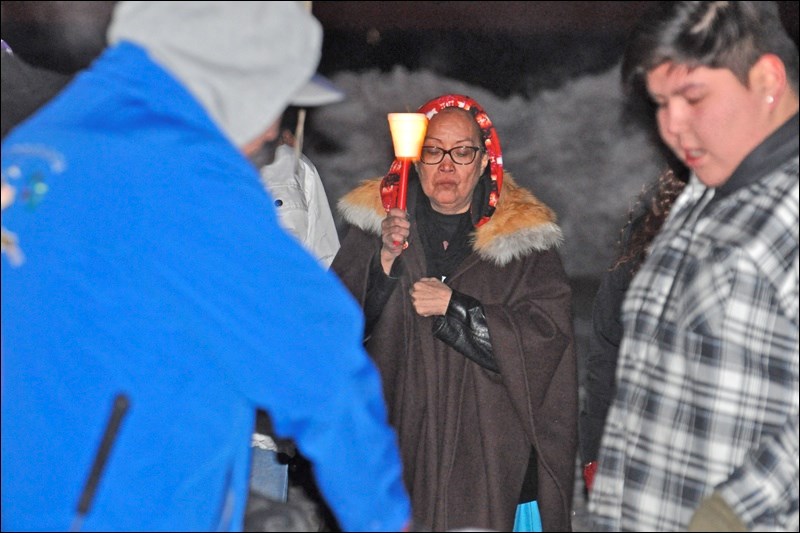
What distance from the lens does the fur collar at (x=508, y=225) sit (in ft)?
11.9

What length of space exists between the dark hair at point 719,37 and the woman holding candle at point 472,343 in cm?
173

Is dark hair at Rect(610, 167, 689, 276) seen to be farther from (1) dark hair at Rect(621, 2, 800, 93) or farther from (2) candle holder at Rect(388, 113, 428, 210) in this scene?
(1) dark hair at Rect(621, 2, 800, 93)

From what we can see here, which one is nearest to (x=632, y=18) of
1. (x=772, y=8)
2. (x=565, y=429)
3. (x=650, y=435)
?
(x=565, y=429)

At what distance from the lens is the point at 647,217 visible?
3369 mm

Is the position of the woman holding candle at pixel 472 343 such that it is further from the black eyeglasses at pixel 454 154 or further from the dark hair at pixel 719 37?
the dark hair at pixel 719 37

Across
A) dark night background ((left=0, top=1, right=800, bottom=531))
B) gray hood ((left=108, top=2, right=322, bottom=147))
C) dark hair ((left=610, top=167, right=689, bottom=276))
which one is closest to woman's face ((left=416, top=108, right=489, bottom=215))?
dark hair ((left=610, top=167, right=689, bottom=276))

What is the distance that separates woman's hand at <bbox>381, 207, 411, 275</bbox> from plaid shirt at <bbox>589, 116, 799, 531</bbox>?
66.8 inches

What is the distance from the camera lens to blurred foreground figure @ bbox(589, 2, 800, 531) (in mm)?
1721

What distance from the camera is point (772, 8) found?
1895 mm

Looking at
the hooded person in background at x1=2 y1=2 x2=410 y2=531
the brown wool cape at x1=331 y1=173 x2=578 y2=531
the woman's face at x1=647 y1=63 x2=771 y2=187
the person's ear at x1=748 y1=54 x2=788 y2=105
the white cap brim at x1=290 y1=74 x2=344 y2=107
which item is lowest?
the brown wool cape at x1=331 y1=173 x2=578 y2=531

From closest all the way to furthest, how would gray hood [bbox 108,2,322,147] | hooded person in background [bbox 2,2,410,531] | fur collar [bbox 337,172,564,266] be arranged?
hooded person in background [bbox 2,2,410,531]
gray hood [bbox 108,2,322,147]
fur collar [bbox 337,172,564,266]

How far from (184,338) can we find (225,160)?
0.86ft

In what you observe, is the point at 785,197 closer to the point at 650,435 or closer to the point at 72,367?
the point at 650,435

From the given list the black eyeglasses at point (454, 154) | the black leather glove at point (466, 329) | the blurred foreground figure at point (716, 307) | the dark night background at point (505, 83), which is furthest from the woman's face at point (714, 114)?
the dark night background at point (505, 83)
